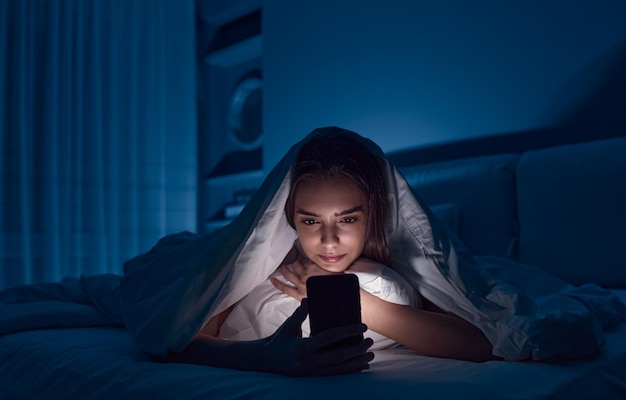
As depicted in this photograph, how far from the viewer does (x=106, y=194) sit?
3688mm

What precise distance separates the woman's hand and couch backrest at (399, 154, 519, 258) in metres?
1.10

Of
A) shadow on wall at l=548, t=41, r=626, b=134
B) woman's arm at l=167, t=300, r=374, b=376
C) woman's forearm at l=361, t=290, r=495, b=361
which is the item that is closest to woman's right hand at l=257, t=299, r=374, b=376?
woman's arm at l=167, t=300, r=374, b=376

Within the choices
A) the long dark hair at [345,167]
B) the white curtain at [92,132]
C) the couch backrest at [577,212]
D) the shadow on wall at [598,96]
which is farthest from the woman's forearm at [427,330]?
the white curtain at [92,132]

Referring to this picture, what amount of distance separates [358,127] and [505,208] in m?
1.13

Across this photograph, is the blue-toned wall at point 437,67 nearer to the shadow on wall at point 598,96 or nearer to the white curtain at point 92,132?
the shadow on wall at point 598,96

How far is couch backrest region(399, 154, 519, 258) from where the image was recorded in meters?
→ 2.20

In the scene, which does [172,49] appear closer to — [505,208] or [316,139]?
[505,208]

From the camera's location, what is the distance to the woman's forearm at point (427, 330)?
1.04 meters

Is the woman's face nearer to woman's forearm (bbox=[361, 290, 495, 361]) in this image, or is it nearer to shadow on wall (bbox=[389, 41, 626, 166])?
woman's forearm (bbox=[361, 290, 495, 361])

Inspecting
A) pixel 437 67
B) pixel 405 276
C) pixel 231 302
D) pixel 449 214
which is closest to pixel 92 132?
pixel 437 67

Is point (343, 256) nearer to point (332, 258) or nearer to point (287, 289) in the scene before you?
point (332, 258)

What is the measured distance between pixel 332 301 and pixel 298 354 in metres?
0.10

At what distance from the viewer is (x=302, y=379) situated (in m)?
0.85

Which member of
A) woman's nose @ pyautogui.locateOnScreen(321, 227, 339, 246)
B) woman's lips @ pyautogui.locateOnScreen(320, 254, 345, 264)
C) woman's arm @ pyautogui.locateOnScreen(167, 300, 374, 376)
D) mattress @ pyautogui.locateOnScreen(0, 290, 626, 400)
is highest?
woman's nose @ pyautogui.locateOnScreen(321, 227, 339, 246)
